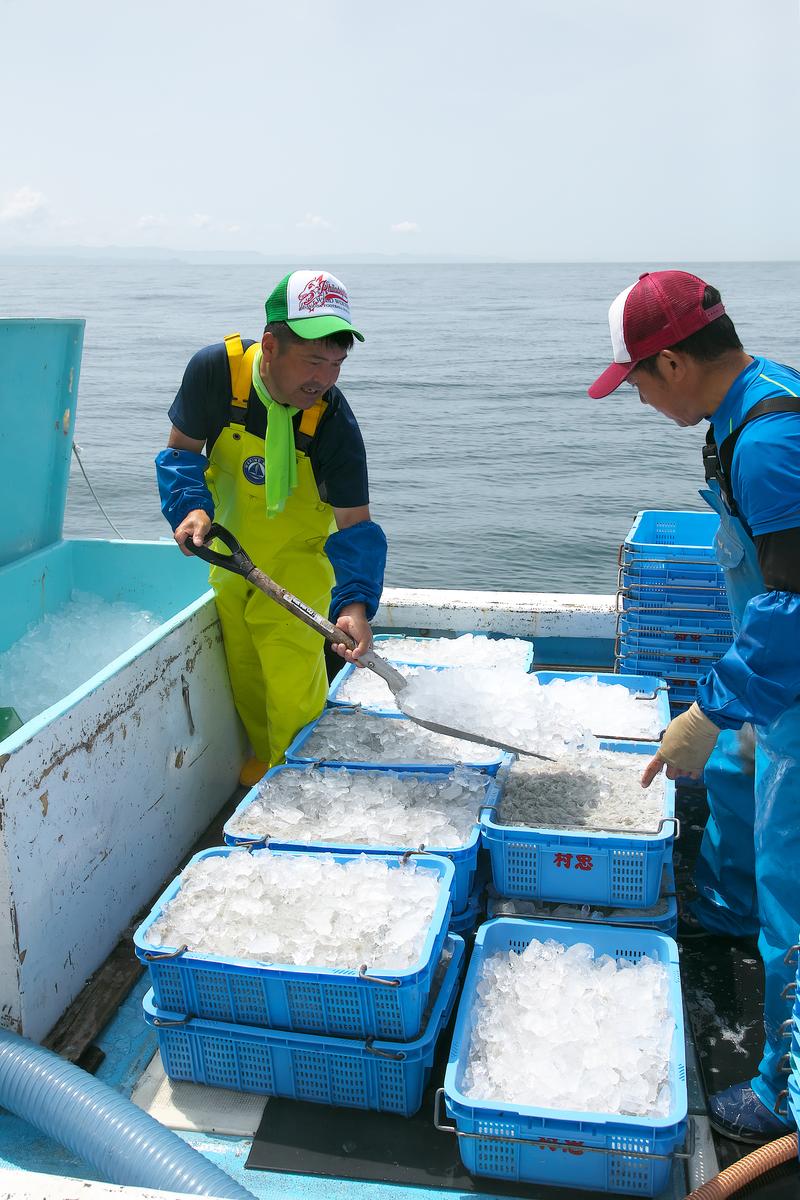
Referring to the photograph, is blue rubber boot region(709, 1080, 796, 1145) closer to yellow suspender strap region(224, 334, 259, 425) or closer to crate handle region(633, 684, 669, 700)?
crate handle region(633, 684, 669, 700)

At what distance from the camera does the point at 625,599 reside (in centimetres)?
369

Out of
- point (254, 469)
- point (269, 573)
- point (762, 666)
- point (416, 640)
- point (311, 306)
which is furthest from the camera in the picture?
point (416, 640)

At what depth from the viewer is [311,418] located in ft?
9.84

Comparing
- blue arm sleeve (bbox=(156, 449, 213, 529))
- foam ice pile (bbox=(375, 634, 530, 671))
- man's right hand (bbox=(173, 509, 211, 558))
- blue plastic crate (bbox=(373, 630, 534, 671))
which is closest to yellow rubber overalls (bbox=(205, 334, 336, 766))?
blue arm sleeve (bbox=(156, 449, 213, 529))

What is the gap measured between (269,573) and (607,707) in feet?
4.18

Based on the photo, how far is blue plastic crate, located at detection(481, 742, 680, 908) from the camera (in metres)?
2.43

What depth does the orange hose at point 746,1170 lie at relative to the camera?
1.80 m

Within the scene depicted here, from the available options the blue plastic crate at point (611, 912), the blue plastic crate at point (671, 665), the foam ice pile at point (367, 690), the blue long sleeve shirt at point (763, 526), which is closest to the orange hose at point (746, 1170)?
the blue plastic crate at point (611, 912)

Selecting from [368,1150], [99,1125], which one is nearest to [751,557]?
[368,1150]

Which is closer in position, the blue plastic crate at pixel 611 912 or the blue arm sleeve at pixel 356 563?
the blue plastic crate at pixel 611 912

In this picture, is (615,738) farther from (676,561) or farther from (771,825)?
(771,825)

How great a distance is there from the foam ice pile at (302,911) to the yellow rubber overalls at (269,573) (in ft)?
3.06

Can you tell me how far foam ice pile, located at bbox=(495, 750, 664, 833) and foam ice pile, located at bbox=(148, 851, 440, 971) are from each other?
1.46 feet

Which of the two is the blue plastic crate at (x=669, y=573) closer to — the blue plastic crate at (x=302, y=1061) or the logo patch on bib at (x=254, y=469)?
the logo patch on bib at (x=254, y=469)
